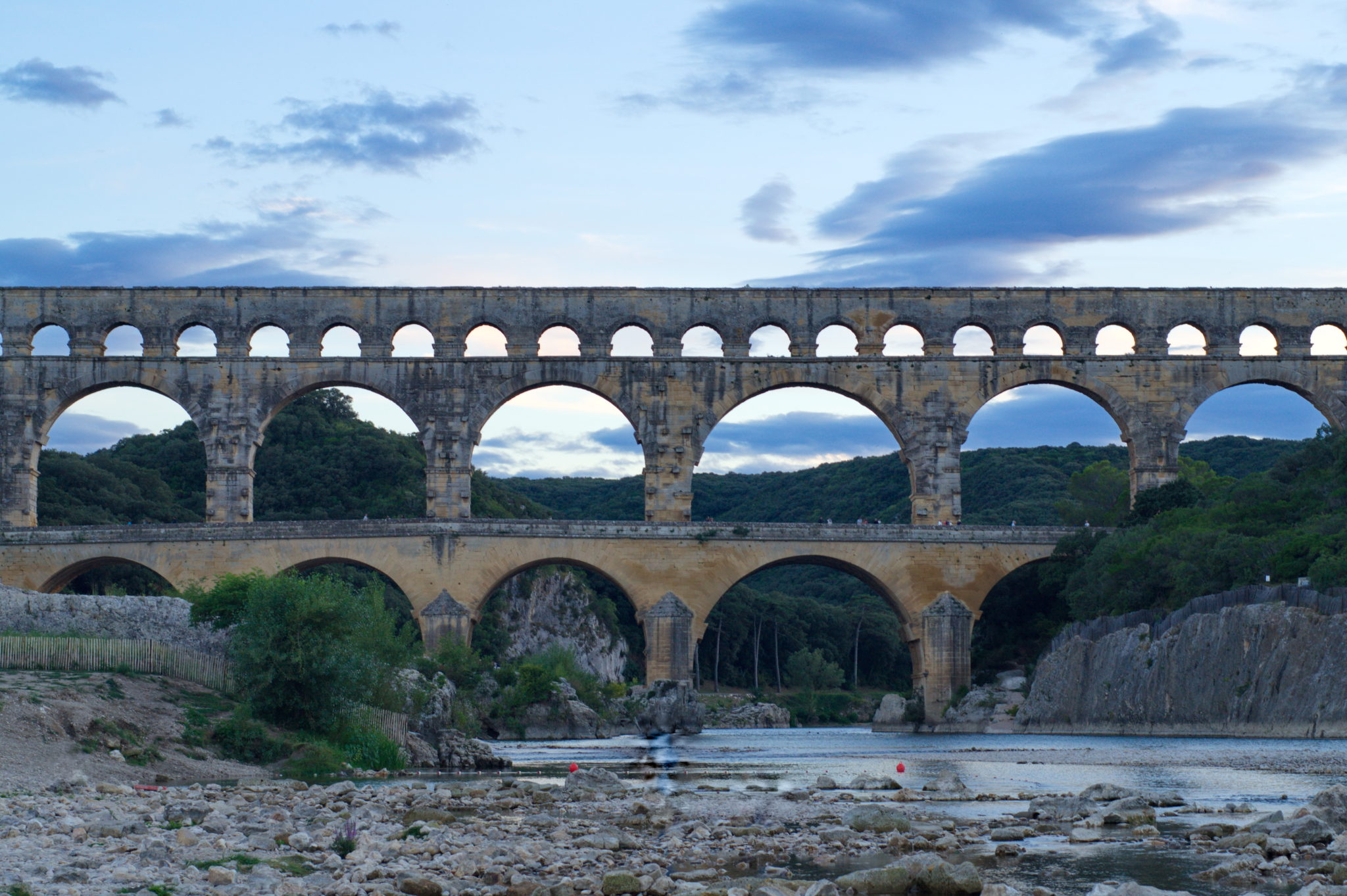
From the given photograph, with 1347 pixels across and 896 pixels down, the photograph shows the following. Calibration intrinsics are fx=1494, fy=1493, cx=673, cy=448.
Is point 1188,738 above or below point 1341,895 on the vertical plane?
below

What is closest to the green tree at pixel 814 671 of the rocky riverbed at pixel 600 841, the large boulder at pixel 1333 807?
the rocky riverbed at pixel 600 841

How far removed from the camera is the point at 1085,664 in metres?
40.9

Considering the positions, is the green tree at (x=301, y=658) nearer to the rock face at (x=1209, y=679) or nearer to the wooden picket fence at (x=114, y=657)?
the wooden picket fence at (x=114, y=657)

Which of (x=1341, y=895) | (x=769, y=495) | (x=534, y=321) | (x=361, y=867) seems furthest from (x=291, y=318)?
(x=769, y=495)

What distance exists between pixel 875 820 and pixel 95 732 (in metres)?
12.1

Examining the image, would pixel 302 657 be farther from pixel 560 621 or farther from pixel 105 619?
pixel 560 621

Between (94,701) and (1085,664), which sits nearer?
(94,701)

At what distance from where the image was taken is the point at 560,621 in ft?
251

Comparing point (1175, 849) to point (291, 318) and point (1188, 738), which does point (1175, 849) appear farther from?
point (291, 318)

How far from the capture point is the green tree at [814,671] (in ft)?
248

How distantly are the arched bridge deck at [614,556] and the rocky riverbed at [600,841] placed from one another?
86.1 feet

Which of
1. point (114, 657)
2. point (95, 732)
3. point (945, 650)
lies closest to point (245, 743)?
point (95, 732)

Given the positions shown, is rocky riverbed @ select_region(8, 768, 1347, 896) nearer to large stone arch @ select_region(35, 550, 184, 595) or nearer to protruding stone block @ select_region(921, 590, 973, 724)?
protruding stone block @ select_region(921, 590, 973, 724)

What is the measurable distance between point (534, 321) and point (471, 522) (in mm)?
7844
